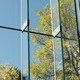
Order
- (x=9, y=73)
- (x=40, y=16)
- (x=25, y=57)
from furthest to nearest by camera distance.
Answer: (x=40, y=16) < (x=9, y=73) < (x=25, y=57)

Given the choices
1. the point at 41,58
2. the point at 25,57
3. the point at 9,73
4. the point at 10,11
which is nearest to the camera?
the point at 25,57

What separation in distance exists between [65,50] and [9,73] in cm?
131

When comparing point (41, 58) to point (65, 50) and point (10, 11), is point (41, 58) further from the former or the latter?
point (10, 11)

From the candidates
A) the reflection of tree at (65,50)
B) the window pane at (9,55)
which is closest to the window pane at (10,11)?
the window pane at (9,55)

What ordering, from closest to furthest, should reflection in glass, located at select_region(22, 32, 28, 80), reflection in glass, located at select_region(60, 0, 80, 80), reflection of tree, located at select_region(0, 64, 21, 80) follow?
1. reflection in glass, located at select_region(22, 32, 28, 80)
2. reflection of tree, located at select_region(0, 64, 21, 80)
3. reflection in glass, located at select_region(60, 0, 80, 80)

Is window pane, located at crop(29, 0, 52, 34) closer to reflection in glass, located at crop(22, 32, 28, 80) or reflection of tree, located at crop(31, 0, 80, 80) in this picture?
reflection of tree, located at crop(31, 0, 80, 80)

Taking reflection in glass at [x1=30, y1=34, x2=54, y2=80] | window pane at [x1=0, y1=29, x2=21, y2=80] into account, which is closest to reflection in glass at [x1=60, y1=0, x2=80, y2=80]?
reflection in glass at [x1=30, y1=34, x2=54, y2=80]

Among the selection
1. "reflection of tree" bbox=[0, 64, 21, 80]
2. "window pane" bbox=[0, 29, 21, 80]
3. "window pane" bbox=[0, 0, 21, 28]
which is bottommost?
"reflection of tree" bbox=[0, 64, 21, 80]

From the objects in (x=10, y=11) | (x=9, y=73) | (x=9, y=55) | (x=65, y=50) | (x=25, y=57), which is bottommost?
(x=9, y=73)

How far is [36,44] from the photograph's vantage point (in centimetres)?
591

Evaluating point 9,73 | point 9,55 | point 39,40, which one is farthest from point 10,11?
point 9,73

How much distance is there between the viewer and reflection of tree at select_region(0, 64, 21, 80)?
5025mm

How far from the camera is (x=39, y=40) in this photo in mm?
6004

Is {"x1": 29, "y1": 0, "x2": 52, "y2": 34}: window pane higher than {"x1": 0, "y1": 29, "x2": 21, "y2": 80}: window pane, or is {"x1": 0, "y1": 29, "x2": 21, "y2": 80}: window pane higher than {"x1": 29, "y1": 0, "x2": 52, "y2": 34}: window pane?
{"x1": 29, "y1": 0, "x2": 52, "y2": 34}: window pane
